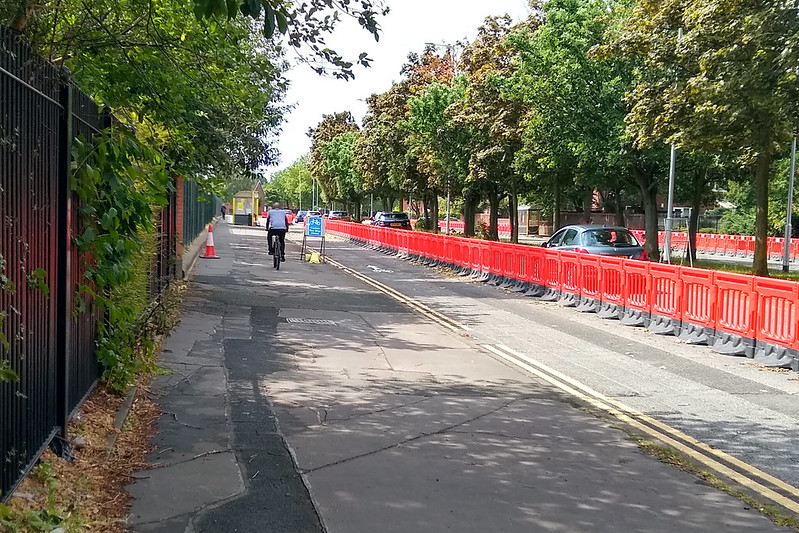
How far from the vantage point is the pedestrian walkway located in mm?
5078

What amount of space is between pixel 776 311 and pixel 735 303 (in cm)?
96

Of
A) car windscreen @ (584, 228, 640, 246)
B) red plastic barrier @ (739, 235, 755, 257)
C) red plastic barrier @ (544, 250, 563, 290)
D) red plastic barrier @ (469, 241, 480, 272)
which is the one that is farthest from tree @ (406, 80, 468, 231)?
red plastic barrier @ (544, 250, 563, 290)

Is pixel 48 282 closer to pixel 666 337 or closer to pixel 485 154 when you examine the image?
pixel 666 337

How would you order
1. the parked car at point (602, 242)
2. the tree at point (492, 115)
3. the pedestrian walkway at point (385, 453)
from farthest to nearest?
the tree at point (492, 115) → the parked car at point (602, 242) → the pedestrian walkway at point (385, 453)

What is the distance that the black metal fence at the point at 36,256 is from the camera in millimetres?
4133

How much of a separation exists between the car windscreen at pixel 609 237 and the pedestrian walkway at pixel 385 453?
981 cm

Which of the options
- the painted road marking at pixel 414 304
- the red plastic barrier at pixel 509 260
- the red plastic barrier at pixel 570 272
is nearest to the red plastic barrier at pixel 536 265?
the red plastic barrier at pixel 509 260

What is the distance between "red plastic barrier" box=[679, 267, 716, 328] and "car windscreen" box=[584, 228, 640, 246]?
24.2 feet

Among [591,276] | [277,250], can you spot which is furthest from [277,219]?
[591,276]

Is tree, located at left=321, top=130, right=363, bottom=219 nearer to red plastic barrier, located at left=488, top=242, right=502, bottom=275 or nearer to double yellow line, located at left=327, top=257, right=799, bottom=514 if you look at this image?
red plastic barrier, located at left=488, top=242, right=502, bottom=275

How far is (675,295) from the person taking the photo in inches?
523

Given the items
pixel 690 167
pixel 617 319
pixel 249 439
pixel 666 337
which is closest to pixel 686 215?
pixel 690 167

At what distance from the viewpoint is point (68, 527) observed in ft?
14.3

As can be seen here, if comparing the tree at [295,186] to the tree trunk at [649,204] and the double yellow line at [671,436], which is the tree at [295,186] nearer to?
the tree trunk at [649,204]
